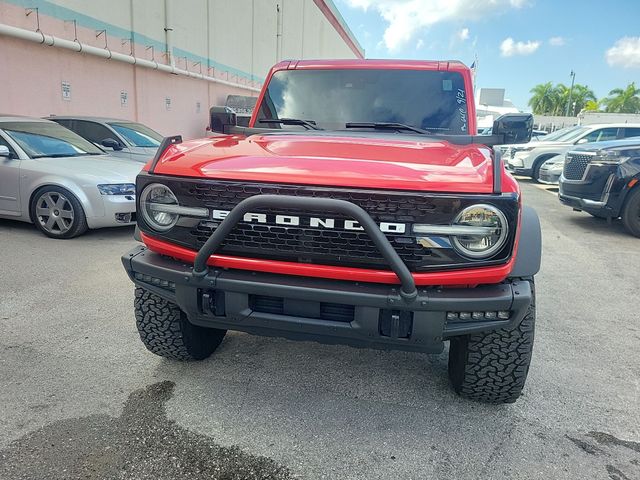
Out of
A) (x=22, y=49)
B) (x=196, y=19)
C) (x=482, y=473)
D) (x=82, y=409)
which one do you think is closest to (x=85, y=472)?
(x=82, y=409)

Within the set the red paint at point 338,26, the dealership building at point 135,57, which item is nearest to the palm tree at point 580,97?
the red paint at point 338,26

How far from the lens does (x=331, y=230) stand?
2.07 metres

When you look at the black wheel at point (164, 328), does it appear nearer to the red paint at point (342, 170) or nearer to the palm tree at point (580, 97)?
the red paint at point (342, 170)

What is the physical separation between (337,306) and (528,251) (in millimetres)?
954

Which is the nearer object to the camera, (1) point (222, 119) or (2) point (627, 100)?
(1) point (222, 119)

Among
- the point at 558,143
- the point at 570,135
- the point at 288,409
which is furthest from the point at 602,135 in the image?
the point at 288,409

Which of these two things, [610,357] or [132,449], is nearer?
[132,449]

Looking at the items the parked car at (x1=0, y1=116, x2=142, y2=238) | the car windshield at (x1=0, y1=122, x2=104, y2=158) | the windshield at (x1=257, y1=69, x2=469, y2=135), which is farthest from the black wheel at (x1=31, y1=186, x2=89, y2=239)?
the windshield at (x1=257, y1=69, x2=469, y2=135)

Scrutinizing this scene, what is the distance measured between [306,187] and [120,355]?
6.06ft

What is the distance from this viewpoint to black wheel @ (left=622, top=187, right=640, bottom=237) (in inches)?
268

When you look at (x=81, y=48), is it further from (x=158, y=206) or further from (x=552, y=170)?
(x=552, y=170)

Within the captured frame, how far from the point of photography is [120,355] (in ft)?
9.93

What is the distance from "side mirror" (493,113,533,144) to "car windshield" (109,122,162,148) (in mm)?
6804

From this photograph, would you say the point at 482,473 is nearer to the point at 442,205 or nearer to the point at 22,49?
the point at 442,205
